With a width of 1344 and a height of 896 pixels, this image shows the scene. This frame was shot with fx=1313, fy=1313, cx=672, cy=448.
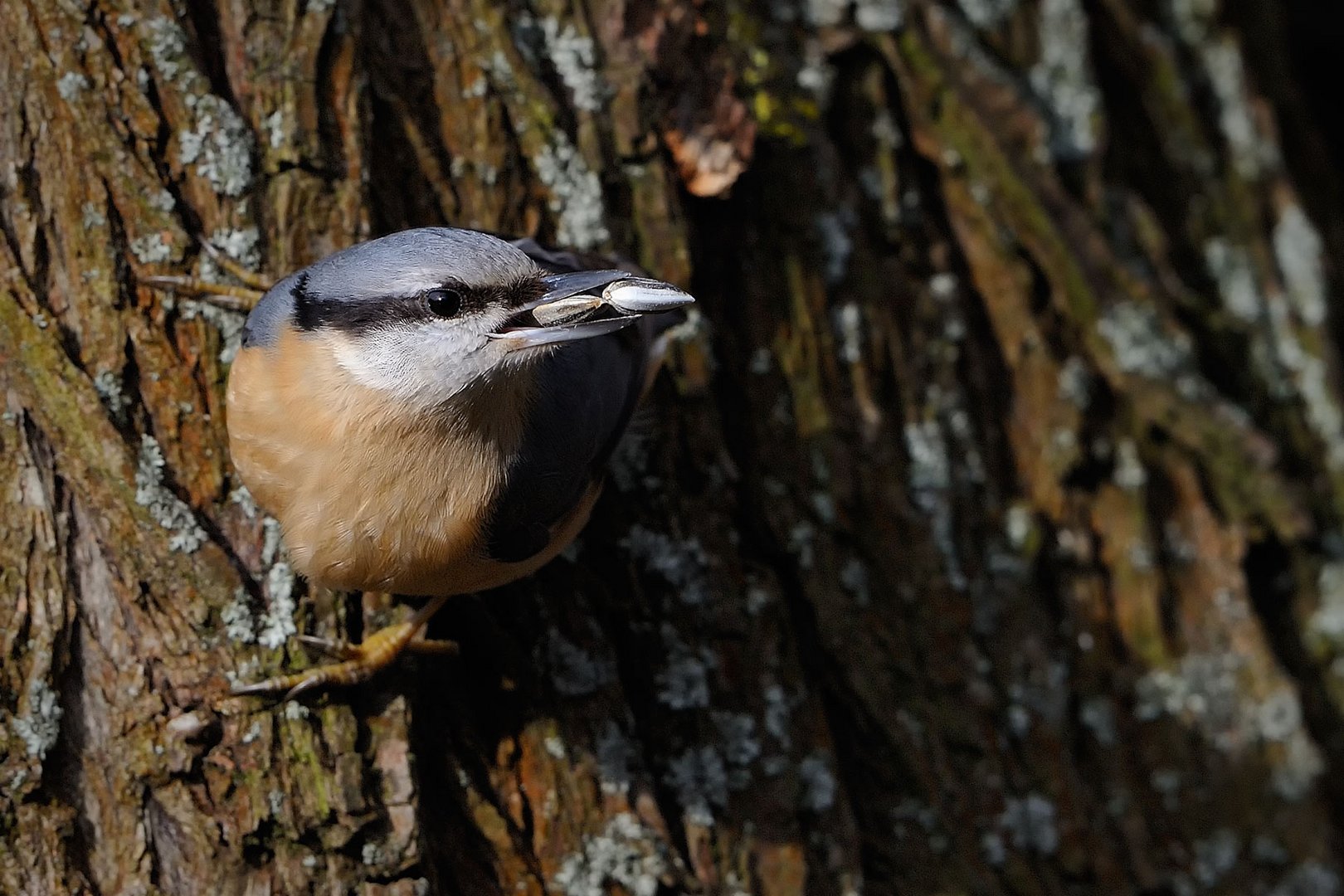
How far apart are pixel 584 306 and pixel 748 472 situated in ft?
2.31

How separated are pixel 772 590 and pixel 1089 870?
0.90 metres

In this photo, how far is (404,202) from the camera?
87.0 inches

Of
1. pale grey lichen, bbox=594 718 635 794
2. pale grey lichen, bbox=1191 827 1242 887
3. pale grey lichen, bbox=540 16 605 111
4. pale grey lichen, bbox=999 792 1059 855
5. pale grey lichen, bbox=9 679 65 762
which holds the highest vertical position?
pale grey lichen, bbox=540 16 605 111

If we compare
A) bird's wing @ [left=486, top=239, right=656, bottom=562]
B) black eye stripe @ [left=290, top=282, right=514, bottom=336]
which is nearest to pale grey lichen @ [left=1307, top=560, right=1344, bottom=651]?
bird's wing @ [left=486, top=239, right=656, bottom=562]

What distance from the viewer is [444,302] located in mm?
1850

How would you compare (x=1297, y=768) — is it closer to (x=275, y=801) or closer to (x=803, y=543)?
(x=803, y=543)

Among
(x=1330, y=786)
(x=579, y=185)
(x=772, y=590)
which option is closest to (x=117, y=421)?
(x=579, y=185)

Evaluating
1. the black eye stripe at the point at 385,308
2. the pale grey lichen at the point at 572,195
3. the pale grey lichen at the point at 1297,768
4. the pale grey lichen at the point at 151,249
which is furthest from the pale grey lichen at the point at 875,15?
the pale grey lichen at the point at 1297,768

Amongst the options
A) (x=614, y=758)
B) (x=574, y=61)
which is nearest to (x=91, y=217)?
(x=574, y=61)

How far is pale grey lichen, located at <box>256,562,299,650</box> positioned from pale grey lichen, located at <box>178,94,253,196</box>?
60 centimetres

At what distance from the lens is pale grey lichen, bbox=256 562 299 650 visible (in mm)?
1942

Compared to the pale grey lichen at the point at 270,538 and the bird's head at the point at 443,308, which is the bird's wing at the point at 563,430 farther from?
the pale grey lichen at the point at 270,538

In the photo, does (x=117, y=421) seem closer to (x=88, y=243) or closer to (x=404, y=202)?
(x=88, y=243)

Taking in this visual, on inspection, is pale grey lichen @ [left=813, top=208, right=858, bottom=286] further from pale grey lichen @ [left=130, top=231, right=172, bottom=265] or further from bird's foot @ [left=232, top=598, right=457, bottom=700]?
pale grey lichen @ [left=130, top=231, right=172, bottom=265]
